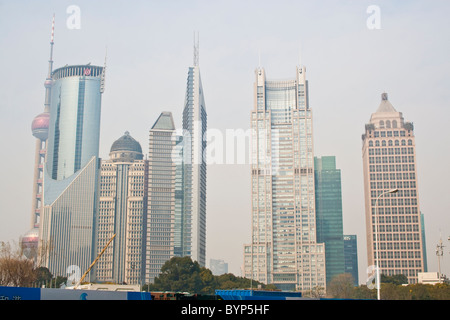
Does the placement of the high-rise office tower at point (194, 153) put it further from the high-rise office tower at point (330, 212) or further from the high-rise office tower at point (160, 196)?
the high-rise office tower at point (330, 212)

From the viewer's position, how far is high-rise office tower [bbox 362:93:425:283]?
141625 millimetres

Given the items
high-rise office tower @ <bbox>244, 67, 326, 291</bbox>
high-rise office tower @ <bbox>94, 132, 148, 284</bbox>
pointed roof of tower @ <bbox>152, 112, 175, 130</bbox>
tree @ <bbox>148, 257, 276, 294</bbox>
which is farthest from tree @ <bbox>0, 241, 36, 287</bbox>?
pointed roof of tower @ <bbox>152, 112, 175, 130</bbox>

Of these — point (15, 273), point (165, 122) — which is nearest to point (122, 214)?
point (165, 122)

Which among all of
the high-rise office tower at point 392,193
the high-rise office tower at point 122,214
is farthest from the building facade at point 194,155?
the high-rise office tower at point 392,193

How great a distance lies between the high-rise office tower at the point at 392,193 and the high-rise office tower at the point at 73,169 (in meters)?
88.4

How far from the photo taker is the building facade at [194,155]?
168125mm

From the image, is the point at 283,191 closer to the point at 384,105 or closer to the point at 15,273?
the point at 384,105

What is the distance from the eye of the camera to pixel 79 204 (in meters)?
168

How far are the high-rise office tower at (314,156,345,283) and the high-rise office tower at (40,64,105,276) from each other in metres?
76.9

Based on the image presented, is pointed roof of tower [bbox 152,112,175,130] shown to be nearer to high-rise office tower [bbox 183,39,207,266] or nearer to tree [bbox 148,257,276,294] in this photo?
high-rise office tower [bbox 183,39,207,266]

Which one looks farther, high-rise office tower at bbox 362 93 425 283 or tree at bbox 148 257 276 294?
high-rise office tower at bbox 362 93 425 283

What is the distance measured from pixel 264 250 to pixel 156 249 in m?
35.0

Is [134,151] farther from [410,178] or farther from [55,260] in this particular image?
[410,178]
